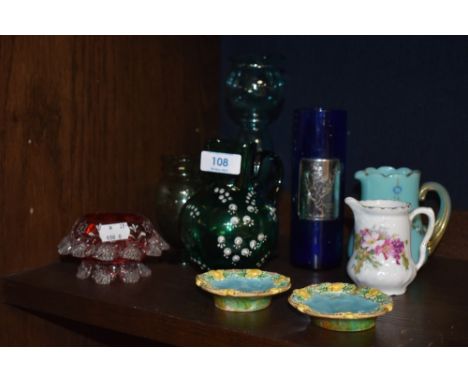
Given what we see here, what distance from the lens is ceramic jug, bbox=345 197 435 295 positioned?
35.4 inches

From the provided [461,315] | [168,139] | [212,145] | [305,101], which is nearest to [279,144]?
[305,101]

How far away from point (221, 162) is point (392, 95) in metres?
0.37

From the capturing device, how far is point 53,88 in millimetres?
990

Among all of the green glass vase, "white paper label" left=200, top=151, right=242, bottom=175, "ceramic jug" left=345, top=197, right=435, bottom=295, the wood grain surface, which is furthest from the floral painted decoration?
the wood grain surface

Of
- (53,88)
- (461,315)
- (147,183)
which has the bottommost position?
Answer: (461,315)

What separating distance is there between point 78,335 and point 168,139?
39cm

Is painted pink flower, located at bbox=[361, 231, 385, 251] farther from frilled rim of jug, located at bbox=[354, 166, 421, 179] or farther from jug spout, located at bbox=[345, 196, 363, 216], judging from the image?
frilled rim of jug, located at bbox=[354, 166, 421, 179]

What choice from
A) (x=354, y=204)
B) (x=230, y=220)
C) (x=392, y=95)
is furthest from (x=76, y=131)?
(x=392, y=95)

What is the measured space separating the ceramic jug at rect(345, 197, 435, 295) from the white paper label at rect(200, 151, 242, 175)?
0.18 metres

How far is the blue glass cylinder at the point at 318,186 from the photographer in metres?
1.02

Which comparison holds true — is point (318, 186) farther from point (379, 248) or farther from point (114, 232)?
point (114, 232)

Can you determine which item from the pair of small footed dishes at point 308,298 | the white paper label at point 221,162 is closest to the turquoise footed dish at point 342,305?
the pair of small footed dishes at point 308,298

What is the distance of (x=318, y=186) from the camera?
1.02 meters

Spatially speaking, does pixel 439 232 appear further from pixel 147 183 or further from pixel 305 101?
pixel 147 183
